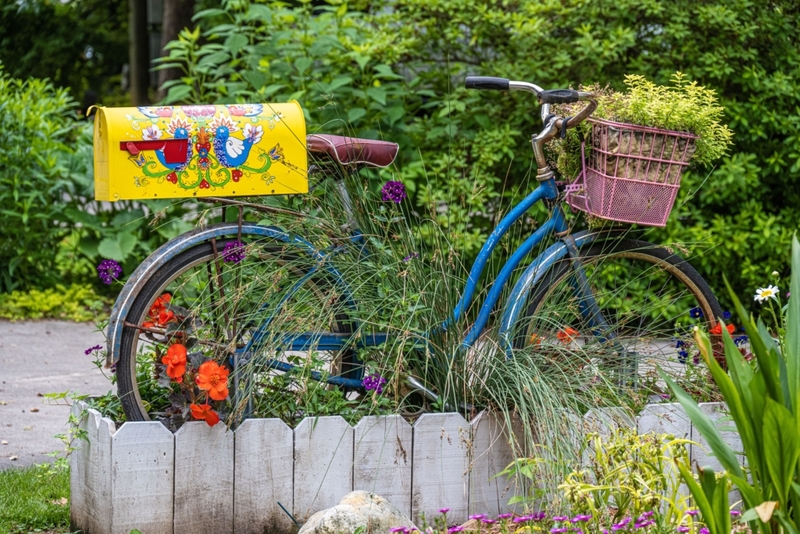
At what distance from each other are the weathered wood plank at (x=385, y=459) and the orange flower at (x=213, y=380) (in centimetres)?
44

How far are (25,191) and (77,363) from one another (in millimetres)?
2019

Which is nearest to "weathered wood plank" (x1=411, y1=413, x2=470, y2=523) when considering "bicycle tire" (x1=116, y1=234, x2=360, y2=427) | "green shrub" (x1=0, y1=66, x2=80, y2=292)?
"bicycle tire" (x1=116, y1=234, x2=360, y2=427)

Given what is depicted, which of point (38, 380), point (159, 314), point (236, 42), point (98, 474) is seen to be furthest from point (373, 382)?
point (236, 42)

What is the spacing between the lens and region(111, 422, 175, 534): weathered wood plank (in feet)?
9.46

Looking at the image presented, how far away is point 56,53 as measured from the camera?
21.2m

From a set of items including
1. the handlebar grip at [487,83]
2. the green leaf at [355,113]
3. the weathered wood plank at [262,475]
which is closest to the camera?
the weathered wood plank at [262,475]

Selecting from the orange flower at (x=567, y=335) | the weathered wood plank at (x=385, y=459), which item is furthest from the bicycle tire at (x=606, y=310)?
the weathered wood plank at (x=385, y=459)

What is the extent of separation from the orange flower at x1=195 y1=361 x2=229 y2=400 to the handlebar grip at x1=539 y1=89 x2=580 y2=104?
141 centimetres

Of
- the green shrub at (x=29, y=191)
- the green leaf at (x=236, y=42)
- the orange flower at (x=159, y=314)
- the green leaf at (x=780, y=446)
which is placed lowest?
the green leaf at (x=780, y=446)

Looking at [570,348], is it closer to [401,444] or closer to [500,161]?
[401,444]

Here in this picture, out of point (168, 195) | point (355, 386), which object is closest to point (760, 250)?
point (355, 386)

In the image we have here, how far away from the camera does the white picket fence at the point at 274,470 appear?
9.56 ft

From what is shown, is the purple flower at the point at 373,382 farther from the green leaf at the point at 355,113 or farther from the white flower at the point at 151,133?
the green leaf at the point at 355,113

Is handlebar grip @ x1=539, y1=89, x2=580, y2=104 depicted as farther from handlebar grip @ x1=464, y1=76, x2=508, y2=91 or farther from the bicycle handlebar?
handlebar grip @ x1=464, y1=76, x2=508, y2=91
